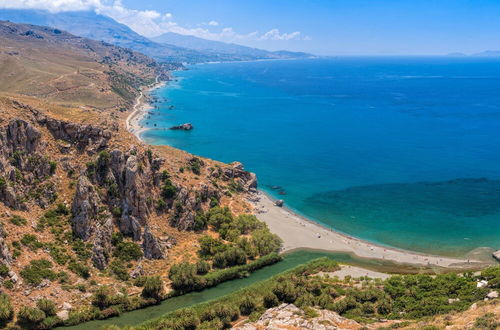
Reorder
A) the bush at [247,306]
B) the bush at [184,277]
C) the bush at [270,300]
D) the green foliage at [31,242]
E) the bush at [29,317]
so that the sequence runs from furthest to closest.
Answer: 1. the bush at [184,277]
2. the green foliage at [31,242]
3. the bush at [270,300]
4. the bush at [247,306]
5. the bush at [29,317]

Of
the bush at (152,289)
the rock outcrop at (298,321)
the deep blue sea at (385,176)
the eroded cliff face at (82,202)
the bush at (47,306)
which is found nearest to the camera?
the rock outcrop at (298,321)

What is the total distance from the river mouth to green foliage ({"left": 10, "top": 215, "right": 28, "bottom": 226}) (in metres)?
22.7

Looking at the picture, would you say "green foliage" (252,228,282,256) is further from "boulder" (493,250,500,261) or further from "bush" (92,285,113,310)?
"boulder" (493,250,500,261)

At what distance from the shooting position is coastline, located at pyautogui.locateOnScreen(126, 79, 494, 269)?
83688 mm

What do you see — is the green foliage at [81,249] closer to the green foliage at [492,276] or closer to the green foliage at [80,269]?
the green foliage at [80,269]

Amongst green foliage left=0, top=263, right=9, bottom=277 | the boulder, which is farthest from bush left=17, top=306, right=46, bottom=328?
the boulder

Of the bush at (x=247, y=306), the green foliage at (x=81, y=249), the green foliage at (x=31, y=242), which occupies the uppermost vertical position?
the green foliage at (x=31, y=242)

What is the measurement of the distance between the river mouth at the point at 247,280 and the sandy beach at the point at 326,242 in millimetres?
2132

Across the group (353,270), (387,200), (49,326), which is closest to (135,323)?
(49,326)

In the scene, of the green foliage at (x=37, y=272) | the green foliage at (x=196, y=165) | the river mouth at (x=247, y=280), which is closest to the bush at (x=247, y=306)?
the river mouth at (x=247, y=280)

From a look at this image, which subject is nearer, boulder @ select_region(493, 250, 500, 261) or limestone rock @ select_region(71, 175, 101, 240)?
limestone rock @ select_region(71, 175, 101, 240)

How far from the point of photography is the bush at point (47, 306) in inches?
2263

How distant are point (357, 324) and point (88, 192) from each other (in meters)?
55.8

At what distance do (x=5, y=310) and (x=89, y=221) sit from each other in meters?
23.0
